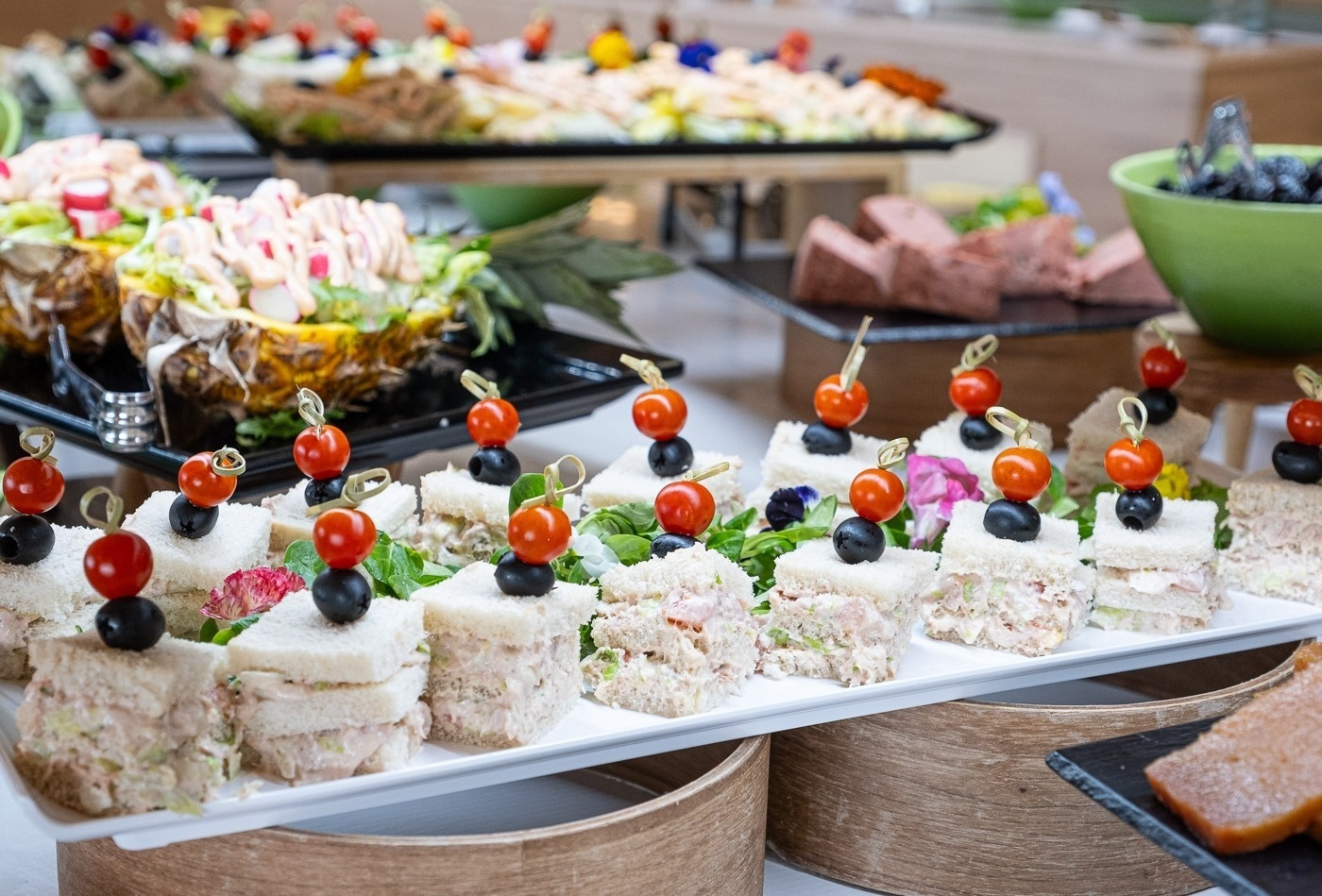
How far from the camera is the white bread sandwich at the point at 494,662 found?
1.36 metres

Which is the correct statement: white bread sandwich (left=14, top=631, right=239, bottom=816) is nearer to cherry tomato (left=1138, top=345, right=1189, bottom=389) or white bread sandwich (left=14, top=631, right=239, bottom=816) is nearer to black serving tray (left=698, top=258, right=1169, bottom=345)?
cherry tomato (left=1138, top=345, right=1189, bottom=389)

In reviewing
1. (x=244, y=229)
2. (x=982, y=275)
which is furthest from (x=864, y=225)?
(x=244, y=229)

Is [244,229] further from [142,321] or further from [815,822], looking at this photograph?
[815,822]

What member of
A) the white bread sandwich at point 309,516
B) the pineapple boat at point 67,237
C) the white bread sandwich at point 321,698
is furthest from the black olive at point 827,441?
the pineapple boat at point 67,237

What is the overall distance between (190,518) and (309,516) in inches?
5.6

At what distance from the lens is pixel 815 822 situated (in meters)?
1.57

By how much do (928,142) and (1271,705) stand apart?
2709 mm

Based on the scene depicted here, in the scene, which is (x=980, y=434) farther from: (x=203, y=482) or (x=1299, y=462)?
(x=203, y=482)

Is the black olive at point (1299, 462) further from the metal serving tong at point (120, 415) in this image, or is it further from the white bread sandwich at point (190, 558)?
the metal serving tong at point (120, 415)

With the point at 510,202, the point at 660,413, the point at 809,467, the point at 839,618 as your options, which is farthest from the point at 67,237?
the point at 510,202

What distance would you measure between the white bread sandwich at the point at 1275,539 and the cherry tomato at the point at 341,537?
3.43 feet

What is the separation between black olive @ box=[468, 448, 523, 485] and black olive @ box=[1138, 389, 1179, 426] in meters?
0.87

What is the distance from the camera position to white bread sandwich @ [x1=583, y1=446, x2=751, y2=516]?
1.76 m

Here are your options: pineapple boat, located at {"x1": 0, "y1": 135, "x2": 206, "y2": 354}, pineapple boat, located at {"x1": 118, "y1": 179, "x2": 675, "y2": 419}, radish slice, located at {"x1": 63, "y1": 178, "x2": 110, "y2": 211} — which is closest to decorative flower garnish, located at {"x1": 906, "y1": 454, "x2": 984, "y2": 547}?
pineapple boat, located at {"x1": 118, "y1": 179, "x2": 675, "y2": 419}
